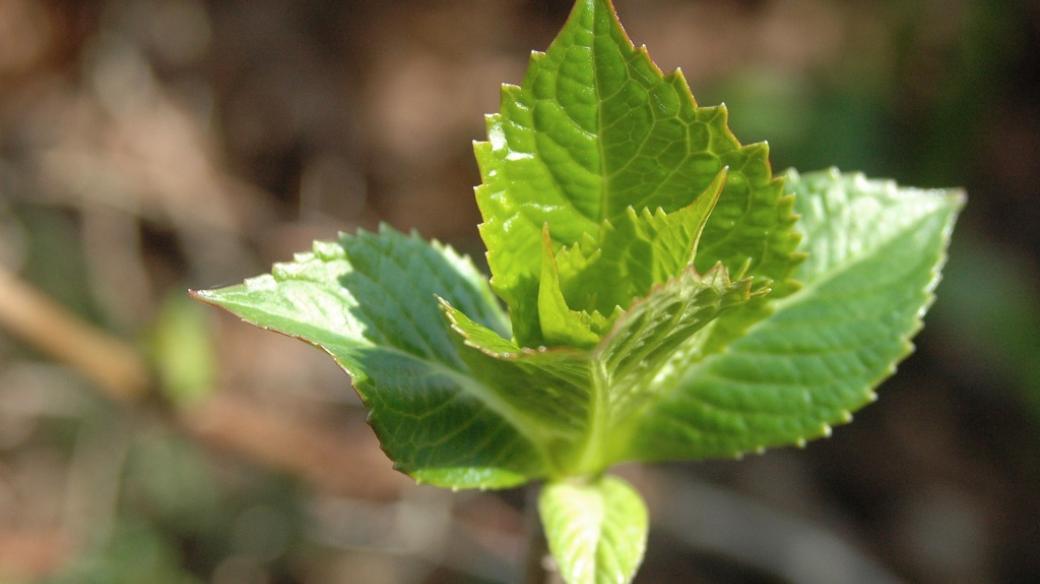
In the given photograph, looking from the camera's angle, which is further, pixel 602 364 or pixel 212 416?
pixel 212 416

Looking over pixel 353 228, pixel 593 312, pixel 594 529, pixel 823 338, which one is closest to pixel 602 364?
pixel 593 312

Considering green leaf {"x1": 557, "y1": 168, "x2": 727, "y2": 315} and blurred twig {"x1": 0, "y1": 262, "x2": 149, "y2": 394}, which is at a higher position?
blurred twig {"x1": 0, "y1": 262, "x2": 149, "y2": 394}

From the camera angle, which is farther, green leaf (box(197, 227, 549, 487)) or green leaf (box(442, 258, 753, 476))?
green leaf (box(197, 227, 549, 487))

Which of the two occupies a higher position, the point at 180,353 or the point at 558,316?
the point at 180,353

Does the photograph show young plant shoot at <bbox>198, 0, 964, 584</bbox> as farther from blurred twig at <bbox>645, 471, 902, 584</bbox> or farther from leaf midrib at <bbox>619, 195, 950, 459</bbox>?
blurred twig at <bbox>645, 471, 902, 584</bbox>

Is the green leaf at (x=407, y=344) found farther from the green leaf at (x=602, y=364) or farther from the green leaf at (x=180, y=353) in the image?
the green leaf at (x=180, y=353)

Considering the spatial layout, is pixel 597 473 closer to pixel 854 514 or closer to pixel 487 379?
pixel 487 379

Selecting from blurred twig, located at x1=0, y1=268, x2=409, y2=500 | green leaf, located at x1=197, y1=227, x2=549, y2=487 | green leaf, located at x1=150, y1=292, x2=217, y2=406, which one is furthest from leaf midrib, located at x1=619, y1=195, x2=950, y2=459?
blurred twig, located at x1=0, y1=268, x2=409, y2=500

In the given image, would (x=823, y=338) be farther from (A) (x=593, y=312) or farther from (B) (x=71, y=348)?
(B) (x=71, y=348)
